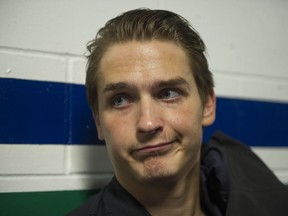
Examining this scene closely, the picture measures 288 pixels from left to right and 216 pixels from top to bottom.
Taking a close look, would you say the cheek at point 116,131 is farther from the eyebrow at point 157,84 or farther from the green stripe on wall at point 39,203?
the green stripe on wall at point 39,203

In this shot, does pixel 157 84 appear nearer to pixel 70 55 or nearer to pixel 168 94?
pixel 168 94

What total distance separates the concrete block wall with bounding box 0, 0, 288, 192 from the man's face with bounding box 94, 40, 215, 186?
0.78 ft

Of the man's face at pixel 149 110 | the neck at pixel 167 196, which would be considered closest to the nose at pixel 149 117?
the man's face at pixel 149 110

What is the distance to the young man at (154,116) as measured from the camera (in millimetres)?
843

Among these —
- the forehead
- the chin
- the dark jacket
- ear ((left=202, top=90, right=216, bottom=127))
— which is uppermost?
the forehead

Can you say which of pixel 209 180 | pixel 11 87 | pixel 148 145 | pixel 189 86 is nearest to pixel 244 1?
pixel 189 86

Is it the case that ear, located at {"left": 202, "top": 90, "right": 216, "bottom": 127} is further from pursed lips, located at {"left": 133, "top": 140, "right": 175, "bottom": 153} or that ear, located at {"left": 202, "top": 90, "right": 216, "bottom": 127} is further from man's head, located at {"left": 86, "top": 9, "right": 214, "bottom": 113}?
pursed lips, located at {"left": 133, "top": 140, "right": 175, "bottom": 153}

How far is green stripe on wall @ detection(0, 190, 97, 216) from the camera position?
987 mm

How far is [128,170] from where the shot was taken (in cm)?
88

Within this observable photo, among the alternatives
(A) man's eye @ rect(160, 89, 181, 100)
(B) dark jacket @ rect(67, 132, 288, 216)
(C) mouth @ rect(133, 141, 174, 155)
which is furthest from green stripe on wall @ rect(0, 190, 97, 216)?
(A) man's eye @ rect(160, 89, 181, 100)

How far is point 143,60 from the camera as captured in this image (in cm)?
86

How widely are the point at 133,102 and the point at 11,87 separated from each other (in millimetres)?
431

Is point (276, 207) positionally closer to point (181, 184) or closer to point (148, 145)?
point (181, 184)

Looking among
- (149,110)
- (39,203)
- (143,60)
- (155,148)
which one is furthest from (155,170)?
(39,203)
